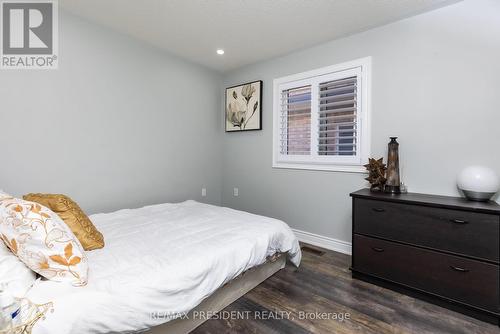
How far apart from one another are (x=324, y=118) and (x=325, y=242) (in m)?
1.50

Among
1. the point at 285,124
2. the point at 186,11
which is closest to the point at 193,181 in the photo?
the point at 285,124

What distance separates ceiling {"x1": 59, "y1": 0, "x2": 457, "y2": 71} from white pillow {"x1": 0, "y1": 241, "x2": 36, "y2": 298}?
6.95ft

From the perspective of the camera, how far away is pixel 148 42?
287cm

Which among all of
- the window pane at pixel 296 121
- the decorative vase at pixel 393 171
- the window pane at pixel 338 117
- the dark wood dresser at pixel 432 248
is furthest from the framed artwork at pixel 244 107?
the dark wood dresser at pixel 432 248

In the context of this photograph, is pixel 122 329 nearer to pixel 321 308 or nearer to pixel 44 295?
pixel 44 295

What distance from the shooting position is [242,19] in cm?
234

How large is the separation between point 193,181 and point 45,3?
2426 mm

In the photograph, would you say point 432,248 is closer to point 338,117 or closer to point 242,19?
point 338,117

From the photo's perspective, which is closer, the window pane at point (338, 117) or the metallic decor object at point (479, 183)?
the metallic decor object at point (479, 183)

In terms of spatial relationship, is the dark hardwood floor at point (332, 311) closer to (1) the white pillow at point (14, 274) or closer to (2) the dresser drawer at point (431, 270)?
(2) the dresser drawer at point (431, 270)

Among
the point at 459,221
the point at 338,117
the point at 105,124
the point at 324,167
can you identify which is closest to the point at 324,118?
the point at 338,117

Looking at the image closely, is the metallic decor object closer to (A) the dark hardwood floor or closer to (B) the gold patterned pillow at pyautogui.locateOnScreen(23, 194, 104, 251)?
(A) the dark hardwood floor

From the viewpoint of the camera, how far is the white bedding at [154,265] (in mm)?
1048

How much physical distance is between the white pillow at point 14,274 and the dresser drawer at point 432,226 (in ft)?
7.49
